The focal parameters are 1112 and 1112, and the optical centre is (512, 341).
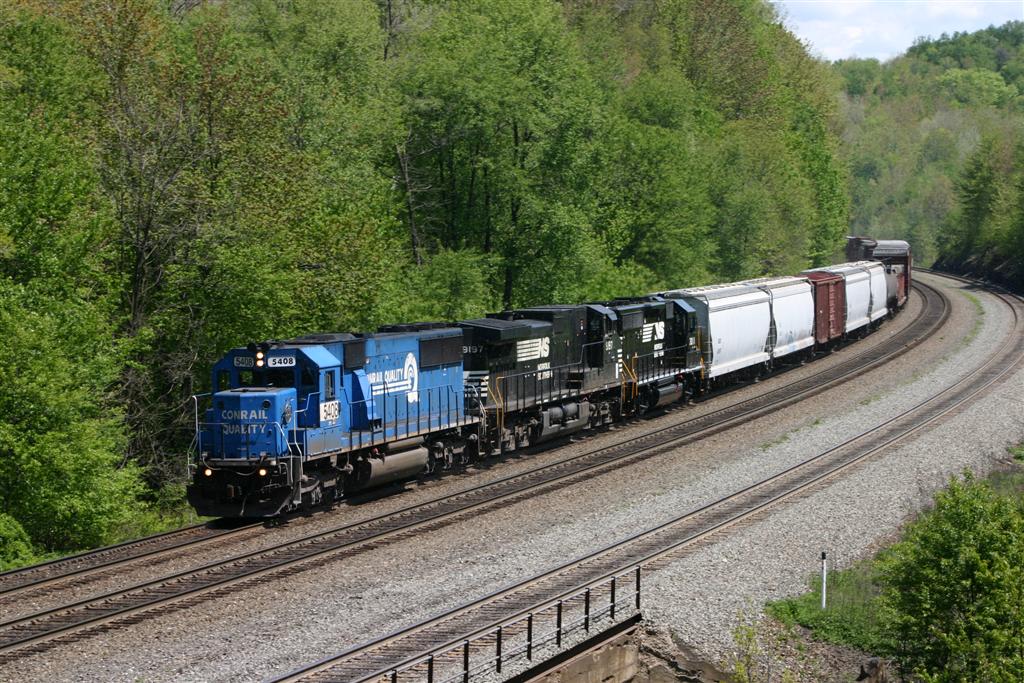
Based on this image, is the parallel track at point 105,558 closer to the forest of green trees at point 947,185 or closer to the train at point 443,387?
the train at point 443,387

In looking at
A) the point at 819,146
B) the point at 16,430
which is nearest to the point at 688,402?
the point at 16,430

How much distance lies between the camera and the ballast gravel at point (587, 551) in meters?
13.9

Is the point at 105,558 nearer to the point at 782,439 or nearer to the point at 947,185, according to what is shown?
the point at 782,439

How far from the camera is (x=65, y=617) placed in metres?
15.1

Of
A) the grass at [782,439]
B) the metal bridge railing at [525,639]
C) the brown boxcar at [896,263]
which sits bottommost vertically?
the grass at [782,439]

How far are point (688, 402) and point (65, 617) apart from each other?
25971 mm

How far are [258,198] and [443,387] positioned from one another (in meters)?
7.09

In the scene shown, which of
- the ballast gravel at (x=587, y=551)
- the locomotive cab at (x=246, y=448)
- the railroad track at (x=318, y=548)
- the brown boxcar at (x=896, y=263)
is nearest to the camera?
the ballast gravel at (x=587, y=551)

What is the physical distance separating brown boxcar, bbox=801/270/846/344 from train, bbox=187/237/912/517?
520cm

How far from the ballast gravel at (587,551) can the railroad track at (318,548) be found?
1.34 ft

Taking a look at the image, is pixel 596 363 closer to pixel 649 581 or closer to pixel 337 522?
pixel 337 522

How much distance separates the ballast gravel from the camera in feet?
45.5

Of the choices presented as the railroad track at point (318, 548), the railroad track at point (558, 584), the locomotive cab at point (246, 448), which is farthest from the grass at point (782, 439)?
the locomotive cab at point (246, 448)

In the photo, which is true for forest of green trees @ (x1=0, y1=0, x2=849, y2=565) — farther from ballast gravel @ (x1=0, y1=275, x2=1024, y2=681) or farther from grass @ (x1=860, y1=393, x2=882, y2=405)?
grass @ (x1=860, y1=393, x2=882, y2=405)
